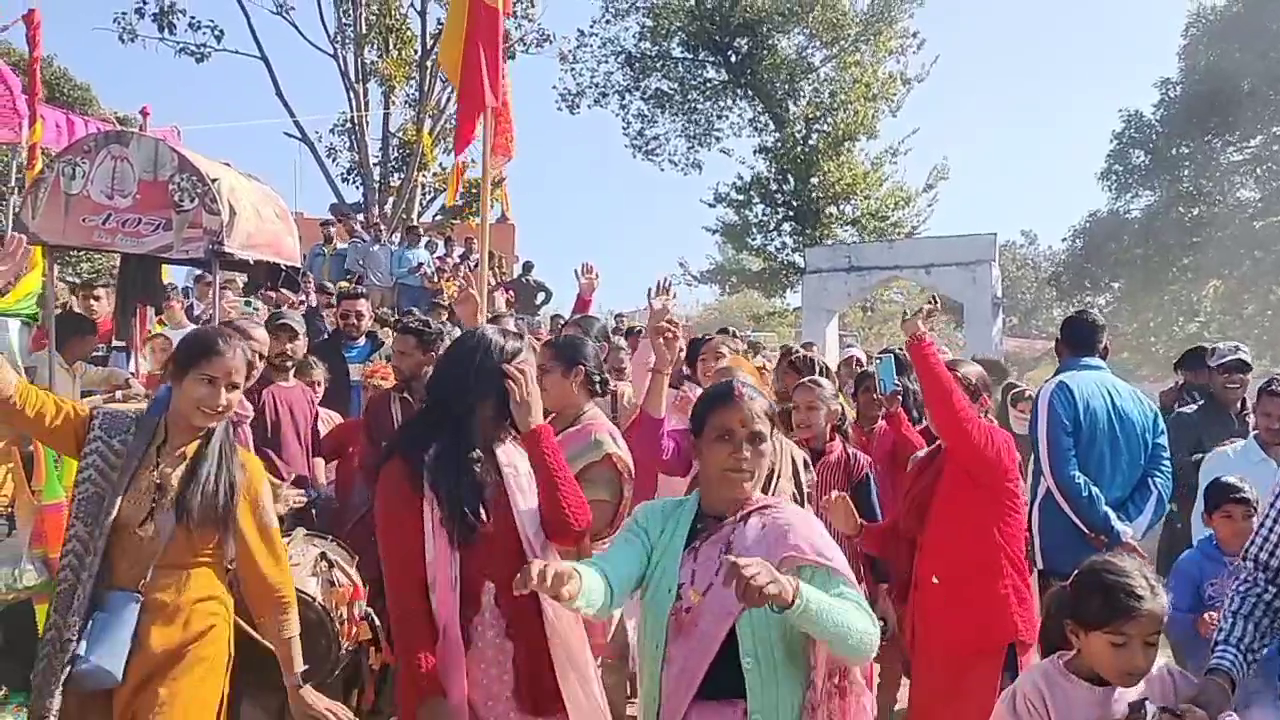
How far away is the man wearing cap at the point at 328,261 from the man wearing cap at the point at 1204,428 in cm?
1066

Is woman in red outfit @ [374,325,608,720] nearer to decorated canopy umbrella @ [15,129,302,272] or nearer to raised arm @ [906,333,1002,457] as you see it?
raised arm @ [906,333,1002,457]

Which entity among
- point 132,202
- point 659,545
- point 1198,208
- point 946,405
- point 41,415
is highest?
point 1198,208

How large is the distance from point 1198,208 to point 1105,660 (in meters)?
27.8

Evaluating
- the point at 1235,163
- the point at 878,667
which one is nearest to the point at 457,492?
the point at 878,667

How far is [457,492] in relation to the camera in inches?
129

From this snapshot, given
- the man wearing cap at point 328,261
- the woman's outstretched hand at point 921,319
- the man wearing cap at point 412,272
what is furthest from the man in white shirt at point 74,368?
the man wearing cap at point 328,261

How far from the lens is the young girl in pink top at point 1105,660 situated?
9.29 ft

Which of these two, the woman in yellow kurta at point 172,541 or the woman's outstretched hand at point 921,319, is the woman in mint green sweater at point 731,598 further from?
the woman's outstretched hand at point 921,319

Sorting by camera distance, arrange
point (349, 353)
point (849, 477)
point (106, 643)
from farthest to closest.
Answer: point (349, 353), point (849, 477), point (106, 643)

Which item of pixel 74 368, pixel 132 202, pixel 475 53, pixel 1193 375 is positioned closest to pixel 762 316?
pixel 475 53

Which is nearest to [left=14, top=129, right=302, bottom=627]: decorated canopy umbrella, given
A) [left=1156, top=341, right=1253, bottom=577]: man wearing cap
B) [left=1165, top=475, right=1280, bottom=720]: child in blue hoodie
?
[left=1165, top=475, right=1280, bottom=720]: child in blue hoodie

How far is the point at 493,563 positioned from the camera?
3332 millimetres

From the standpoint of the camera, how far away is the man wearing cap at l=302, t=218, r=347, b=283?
611 inches

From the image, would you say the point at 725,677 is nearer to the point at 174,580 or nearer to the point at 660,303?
the point at 174,580
